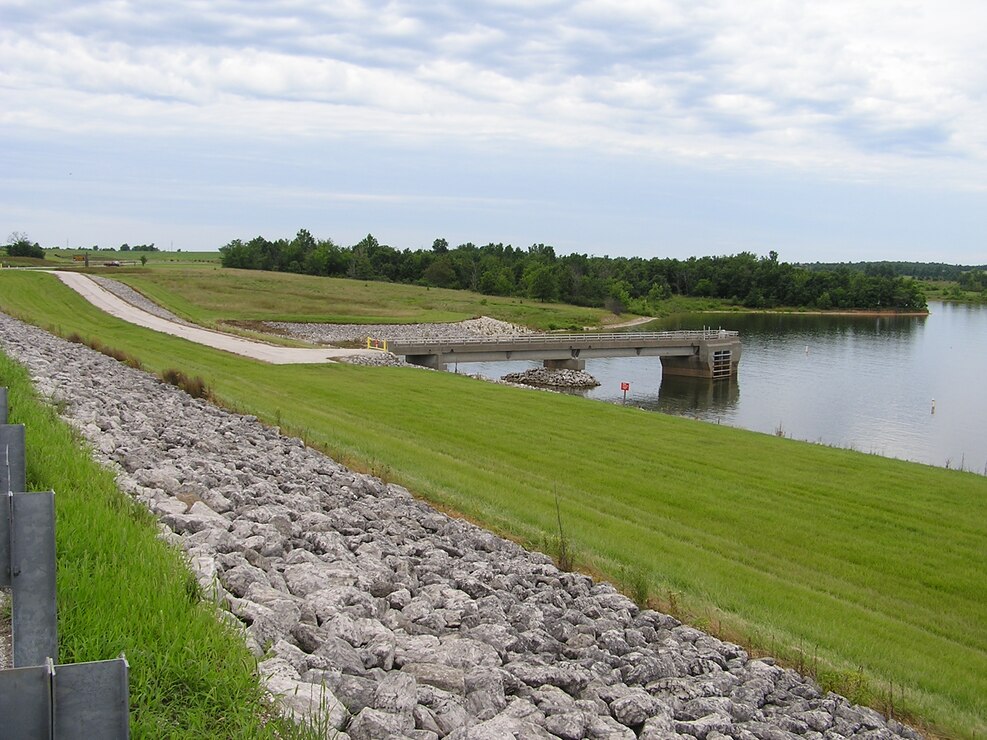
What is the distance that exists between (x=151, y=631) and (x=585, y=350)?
5841cm

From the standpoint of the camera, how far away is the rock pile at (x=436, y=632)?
5258mm

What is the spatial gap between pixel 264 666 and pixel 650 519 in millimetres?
10799

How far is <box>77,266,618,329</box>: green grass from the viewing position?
8125cm

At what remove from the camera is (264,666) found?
16.3ft

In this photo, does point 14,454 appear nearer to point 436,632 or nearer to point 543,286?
point 436,632

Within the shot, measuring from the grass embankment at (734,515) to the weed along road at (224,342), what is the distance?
371 inches

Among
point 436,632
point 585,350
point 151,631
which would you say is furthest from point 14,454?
point 585,350

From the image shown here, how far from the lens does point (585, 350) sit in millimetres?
62469

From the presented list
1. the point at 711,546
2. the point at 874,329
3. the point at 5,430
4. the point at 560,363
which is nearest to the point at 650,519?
the point at 711,546

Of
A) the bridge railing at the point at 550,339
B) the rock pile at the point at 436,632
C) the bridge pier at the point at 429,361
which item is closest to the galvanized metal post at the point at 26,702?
the rock pile at the point at 436,632

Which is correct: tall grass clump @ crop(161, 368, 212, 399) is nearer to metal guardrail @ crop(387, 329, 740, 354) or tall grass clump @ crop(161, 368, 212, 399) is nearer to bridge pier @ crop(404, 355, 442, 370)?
metal guardrail @ crop(387, 329, 740, 354)

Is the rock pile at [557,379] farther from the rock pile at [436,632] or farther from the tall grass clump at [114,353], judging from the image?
the rock pile at [436,632]

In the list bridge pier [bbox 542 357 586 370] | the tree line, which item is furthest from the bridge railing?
the tree line

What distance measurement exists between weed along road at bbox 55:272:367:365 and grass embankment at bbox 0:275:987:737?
9.43m
